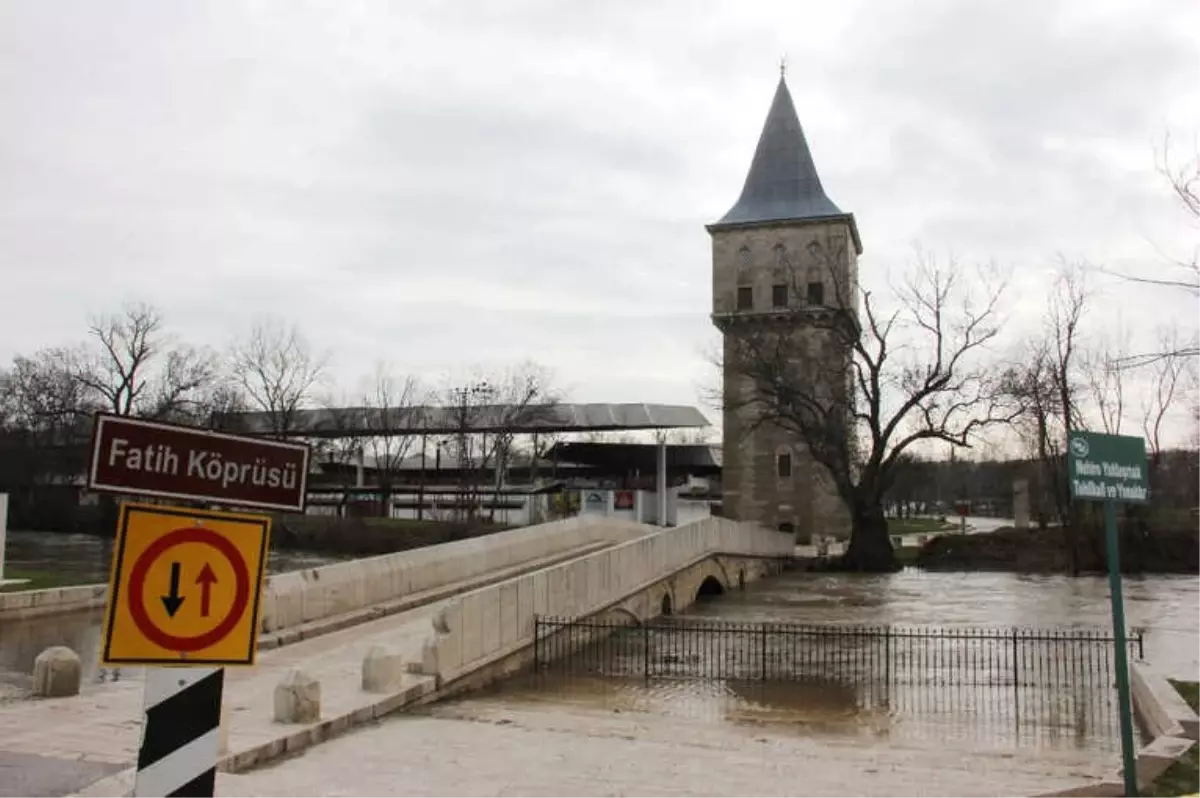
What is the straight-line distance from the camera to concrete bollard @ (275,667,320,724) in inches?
419

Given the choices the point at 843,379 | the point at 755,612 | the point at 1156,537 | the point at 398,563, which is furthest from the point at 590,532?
the point at 1156,537

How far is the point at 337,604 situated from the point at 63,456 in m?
60.3

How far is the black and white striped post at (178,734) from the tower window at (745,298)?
64.0m

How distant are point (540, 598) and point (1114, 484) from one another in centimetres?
1278

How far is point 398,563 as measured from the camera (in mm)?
23156

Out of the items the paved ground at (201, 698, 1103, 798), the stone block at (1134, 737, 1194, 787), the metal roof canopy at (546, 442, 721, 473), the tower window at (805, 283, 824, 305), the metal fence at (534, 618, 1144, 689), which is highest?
the tower window at (805, 283, 824, 305)

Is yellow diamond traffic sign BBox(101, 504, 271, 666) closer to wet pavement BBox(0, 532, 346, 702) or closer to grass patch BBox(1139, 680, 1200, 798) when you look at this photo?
wet pavement BBox(0, 532, 346, 702)

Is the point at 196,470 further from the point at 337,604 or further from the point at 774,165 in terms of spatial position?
the point at 774,165

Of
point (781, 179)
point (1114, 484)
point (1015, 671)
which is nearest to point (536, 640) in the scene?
point (1015, 671)

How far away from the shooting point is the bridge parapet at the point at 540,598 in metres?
14.9

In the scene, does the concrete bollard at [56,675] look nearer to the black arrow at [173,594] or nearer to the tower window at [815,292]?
the black arrow at [173,594]

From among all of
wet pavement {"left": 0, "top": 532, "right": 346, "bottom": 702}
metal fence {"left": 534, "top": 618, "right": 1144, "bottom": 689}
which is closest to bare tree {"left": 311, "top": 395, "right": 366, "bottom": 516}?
wet pavement {"left": 0, "top": 532, "right": 346, "bottom": 702}

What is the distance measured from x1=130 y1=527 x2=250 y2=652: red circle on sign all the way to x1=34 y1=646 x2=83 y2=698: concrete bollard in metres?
8.96

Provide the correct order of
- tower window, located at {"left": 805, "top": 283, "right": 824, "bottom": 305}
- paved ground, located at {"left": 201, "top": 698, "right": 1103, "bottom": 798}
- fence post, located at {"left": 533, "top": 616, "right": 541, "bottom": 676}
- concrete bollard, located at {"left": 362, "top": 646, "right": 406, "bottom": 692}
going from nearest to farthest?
paved ground, located at {"left": 201, "top": 698, "right": 1103, "bottom": 798}
concrete bollard, located at {"left": 362, "top": 646, "right": 406, "bottom": 692}
fence post, located at {"left": 533, "top": 616, "right": 541, "bottom": 676}
tower window, located at {"left": 805, "top": 283, "right": 824, "bottom": 305}
